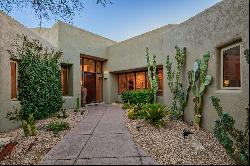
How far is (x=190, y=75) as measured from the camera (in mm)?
8633

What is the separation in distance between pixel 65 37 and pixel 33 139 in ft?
30.9

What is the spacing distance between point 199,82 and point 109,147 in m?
3.87

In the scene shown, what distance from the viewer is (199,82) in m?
8.25

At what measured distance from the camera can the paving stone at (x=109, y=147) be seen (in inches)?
215

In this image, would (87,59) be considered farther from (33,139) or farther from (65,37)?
(33,139)

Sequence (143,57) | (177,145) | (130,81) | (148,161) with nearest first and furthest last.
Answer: (148,161) → (177,145) → (143,57) → (130,81)

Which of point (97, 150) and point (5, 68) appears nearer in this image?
point (97, 150)

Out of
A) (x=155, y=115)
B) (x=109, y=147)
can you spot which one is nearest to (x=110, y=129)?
(x=155, y=115)

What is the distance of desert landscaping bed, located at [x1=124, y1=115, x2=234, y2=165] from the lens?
5.18 m

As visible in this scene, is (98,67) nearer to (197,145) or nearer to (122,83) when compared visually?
(122,83)

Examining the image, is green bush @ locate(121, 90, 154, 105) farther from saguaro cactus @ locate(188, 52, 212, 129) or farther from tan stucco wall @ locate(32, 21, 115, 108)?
saguaro cactus @ locate(188, 52, 212, 129)

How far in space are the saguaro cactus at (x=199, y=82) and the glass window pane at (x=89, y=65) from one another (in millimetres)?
10834

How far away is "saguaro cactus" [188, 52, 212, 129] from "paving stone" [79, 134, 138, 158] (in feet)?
8.25

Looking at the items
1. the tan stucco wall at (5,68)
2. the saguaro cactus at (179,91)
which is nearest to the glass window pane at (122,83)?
the saguaro cactus at (179,91)
